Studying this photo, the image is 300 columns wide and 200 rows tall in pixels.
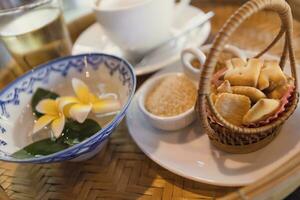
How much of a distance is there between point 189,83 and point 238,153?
0.48 feet

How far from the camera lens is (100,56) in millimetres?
563

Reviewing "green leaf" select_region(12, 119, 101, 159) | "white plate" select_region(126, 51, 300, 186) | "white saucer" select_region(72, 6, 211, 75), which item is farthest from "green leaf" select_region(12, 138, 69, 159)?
"white saucer" select_region(72, 6, 211, 75)

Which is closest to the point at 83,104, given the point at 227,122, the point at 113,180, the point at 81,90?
the point at 81,90

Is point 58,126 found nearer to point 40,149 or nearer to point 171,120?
point 40,149

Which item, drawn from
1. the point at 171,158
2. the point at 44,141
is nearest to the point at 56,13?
the point at 44,141

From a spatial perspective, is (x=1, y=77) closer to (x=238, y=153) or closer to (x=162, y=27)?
(x=162, y=27)

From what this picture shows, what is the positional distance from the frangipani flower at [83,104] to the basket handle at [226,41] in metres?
0.19

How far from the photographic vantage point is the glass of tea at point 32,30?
2.11 feet

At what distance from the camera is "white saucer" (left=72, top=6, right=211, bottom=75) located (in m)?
0.61

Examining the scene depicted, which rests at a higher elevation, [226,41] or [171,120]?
[226,41]

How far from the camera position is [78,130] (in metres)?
0.46

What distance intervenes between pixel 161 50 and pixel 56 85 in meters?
0.23

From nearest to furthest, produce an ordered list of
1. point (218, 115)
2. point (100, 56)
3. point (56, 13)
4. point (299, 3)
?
1. point (218, 115)
2. point (299, 3)
3. point (100, 56)
4. point (56, 13)

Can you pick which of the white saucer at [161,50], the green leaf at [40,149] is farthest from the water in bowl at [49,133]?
the white saucer at [161,50]
